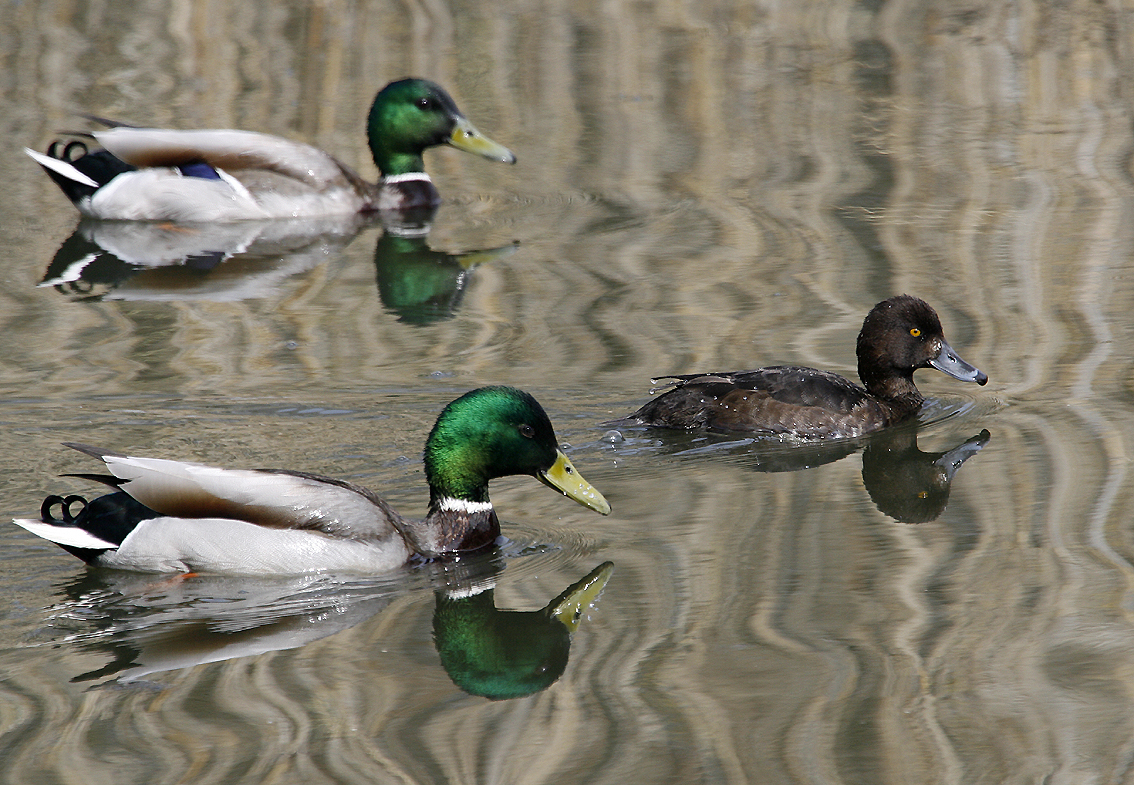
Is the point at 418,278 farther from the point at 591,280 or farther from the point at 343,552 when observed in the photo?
the point at 343,552

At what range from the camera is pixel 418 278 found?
11.3 m

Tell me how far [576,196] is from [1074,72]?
6.63 meters

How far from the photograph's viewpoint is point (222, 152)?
13.1 m

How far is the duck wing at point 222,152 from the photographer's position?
13.1 m

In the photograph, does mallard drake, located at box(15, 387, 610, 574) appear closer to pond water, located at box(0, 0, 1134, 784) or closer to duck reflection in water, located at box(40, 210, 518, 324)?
pond water, located at box(0, 0, 1134, 784)

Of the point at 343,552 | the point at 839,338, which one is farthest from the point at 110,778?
the point at 839,338

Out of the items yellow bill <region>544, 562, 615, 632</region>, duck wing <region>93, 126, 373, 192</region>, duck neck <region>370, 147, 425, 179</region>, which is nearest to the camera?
yellow bill <region>544, 562, 615, 632</region>

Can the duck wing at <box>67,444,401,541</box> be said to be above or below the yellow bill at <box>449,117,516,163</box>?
below

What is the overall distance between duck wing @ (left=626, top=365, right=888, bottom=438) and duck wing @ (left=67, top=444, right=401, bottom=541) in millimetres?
2174

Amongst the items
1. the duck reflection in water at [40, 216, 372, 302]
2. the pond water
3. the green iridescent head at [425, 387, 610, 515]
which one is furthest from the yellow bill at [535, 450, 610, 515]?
the duck reflection in water at [40, 216, 372, 302]

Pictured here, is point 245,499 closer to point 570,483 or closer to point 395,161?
point 570,483

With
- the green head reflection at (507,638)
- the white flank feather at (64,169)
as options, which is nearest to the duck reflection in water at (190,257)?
the white flank feather at (64,169)

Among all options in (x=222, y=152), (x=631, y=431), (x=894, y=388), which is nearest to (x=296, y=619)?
(x=631, y=431)

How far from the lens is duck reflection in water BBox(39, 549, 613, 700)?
5691 mm
